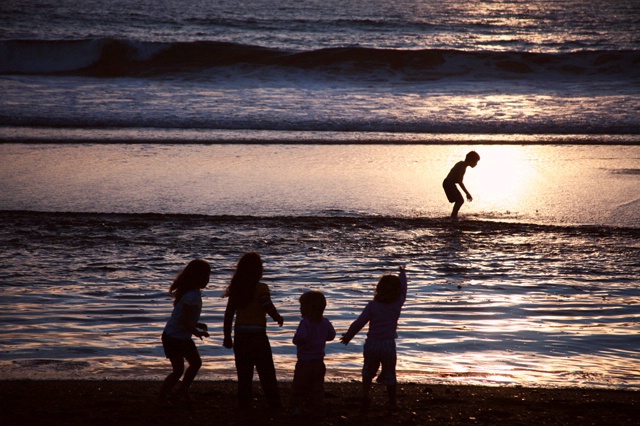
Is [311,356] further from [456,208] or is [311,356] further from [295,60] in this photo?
[295,60]

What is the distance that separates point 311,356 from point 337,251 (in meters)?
5.22

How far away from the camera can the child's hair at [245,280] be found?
6085mm

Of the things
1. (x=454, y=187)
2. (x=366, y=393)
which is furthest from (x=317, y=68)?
(x=366, y=393)

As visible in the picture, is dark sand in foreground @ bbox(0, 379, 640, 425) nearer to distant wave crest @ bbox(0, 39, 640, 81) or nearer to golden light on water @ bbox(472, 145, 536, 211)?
golden light on water @ bbox(472, 145, 536, 211)

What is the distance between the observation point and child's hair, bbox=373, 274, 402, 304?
20.7 feet

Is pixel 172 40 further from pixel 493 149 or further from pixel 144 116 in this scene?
pixel 493 149

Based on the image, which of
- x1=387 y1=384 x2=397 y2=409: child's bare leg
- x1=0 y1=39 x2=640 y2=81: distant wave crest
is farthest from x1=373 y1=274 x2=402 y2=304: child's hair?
x1=0 y1=39 x2=640 y2=81: distant wave crest

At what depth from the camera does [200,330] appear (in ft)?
20.9

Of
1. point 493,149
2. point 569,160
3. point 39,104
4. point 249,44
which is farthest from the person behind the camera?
point 249,44

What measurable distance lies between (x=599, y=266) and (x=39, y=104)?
799 inches

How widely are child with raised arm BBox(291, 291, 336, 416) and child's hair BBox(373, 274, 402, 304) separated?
0.49 metres

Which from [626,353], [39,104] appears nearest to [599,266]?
[626,353]

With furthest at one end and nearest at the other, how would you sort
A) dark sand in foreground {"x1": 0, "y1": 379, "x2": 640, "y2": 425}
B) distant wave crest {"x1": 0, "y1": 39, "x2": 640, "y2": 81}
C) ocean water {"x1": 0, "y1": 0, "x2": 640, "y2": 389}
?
distant wave crest {"x1": 0, "y1": 39, "x2": 640, "y2": 81} → ocean water {"x1": 0, "y1": 0, "x2": 640, "y2": 389} → dark sand in foreground {"x1": 0, "y1": 379, "x2": 640, "y2": 425}

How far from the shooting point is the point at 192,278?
20.5 ft
